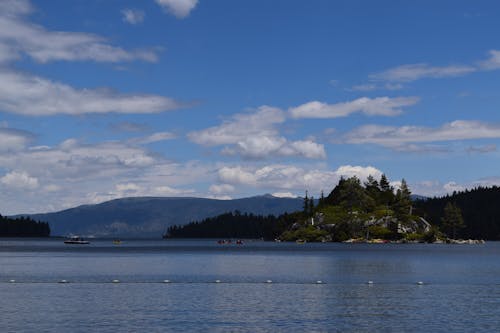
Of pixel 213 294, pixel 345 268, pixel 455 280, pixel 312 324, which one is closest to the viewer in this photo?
pixel 312 324

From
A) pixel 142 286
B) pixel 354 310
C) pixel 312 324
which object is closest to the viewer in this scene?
pixel 312 324

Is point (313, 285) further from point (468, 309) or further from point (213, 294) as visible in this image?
point (468, 309)

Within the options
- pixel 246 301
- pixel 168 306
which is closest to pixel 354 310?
pixel 246 301

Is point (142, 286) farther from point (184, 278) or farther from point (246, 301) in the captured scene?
point (246, 301)

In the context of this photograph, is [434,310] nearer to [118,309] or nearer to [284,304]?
[284,304]

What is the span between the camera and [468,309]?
87500mm

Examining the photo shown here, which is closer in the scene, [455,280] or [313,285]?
[313,285]

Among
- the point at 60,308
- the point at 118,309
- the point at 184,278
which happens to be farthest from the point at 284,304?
the point at 184,278

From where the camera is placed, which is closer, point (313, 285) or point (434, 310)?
point (434, 310)

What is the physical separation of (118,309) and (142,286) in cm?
3486

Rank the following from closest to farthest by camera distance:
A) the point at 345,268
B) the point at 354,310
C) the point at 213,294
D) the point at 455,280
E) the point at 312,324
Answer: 1. the point at 312,324
2. the point at 354,310
3. the point at 213,294
4. the point at 455,280
5. the point at 345,268

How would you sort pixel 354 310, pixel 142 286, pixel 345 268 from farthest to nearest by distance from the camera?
pixel 345 268
pixel 142 286
pixel 354 310

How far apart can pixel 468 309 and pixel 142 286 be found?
192 ft

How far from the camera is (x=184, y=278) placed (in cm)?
13912
